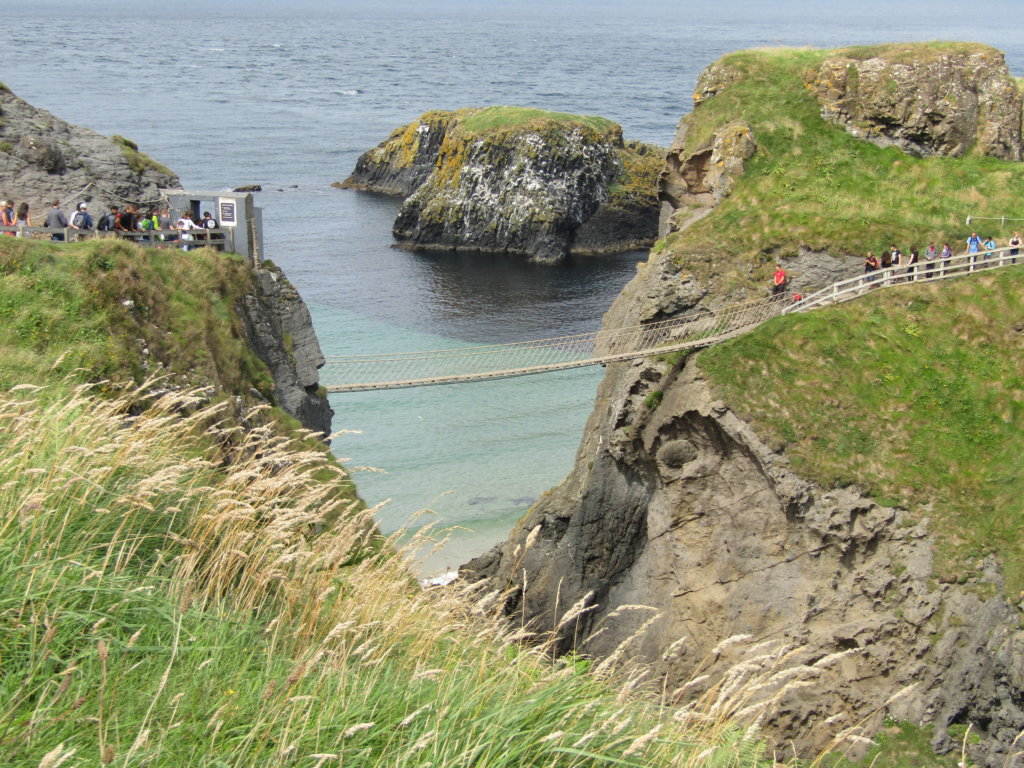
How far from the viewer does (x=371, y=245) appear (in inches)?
Answer: 2640

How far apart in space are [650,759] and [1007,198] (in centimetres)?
2772

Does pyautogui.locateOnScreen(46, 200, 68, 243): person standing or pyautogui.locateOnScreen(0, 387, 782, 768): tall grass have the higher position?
pyautogui.locateOnScreen(46, 200, 68, 243): person standing

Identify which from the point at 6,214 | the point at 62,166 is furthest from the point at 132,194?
the point at 6,214

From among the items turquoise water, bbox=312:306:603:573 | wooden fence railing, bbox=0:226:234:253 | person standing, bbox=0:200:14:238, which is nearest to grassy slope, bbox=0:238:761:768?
wooden fence railing, bbox=0:226:234:253

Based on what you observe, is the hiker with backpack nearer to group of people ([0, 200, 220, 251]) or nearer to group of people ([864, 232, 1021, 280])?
group of people ([0, 200, 220, 251])

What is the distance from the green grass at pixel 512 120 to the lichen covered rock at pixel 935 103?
39311mm

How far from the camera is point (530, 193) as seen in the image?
67.0m

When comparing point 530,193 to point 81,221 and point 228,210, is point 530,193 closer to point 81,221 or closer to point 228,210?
point 228,210

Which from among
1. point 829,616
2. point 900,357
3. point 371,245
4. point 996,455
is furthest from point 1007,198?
point 371,245

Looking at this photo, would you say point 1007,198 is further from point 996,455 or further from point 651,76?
point 651,76

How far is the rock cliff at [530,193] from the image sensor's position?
66.8 metres

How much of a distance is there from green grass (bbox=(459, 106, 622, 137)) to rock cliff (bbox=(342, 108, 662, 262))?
97mm

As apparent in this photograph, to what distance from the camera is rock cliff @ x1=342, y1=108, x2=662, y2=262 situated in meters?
66.8

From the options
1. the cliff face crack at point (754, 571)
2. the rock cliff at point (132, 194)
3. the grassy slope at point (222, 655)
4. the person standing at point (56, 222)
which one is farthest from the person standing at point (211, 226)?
the grassy slope at point (222, 655)
